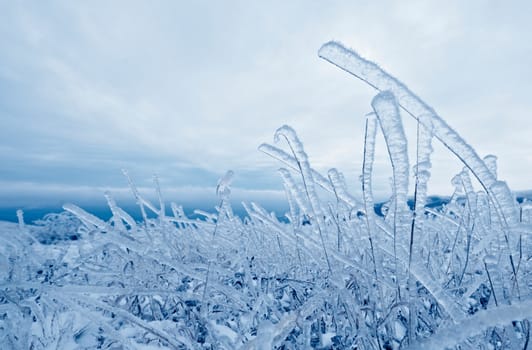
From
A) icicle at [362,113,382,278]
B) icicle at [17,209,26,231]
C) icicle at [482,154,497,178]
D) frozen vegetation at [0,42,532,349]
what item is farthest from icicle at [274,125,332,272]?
icicle at [17,209,26,231]

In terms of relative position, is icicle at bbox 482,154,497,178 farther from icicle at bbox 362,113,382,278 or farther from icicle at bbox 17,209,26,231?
icicle at bbox 17,209,26,231

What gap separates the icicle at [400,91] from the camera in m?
0.84

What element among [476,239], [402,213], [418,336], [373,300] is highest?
[402,213]

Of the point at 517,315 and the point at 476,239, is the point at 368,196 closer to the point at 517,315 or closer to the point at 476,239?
the point at 517,315

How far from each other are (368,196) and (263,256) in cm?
163

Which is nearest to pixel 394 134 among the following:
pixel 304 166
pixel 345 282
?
pixel 304 166

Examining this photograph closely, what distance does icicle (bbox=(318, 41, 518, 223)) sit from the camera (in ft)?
2.76

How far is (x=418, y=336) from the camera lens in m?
1.35

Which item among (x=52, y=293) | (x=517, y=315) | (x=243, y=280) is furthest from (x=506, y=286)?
(x=52, y=293)

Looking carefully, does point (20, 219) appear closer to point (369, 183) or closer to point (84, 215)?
point (84, 215)

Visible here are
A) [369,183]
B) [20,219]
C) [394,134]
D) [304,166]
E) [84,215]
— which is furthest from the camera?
[20,219]

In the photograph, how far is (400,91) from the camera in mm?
880

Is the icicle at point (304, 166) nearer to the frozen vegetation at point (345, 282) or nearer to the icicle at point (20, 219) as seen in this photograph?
the frozen vegetation at point (345, 282)

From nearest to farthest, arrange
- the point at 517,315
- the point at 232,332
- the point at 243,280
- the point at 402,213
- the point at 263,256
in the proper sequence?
the point at 517,315
the point at 402,213
the point at 232,332
the point at 243,280
the point at 263,256
